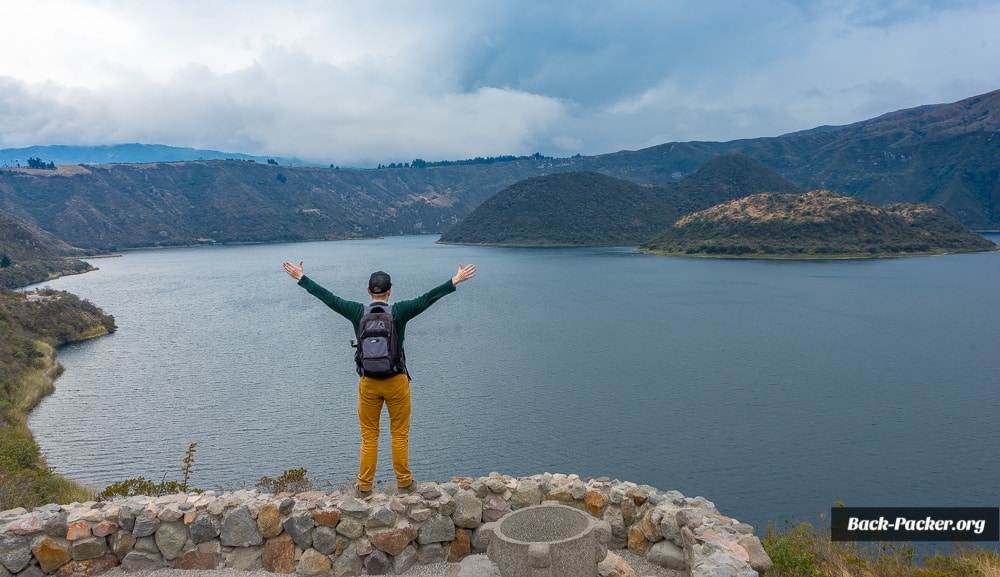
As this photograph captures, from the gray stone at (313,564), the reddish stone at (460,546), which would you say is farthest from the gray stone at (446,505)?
the gray stone at (313,564)

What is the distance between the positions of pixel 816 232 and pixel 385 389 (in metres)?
123

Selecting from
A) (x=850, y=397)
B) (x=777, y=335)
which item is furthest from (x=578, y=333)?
(x=850, y=397)

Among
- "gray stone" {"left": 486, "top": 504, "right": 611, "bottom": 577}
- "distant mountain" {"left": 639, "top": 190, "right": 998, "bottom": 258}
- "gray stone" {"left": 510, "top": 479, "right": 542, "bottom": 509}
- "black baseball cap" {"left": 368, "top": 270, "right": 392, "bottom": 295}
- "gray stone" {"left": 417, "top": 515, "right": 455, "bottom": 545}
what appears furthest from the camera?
"distant mountain" {"left": 639, "top": 190, "right": 998, "bottom": 258}

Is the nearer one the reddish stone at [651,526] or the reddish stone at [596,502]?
the reddish stone at [651,526]

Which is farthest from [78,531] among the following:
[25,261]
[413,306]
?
[25,261]

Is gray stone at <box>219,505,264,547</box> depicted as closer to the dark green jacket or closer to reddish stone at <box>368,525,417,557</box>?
reddish stone at <box>368,525,417,557</box>

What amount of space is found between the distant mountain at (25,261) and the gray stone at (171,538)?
9131cm

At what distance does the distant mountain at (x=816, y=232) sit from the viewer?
362 feet

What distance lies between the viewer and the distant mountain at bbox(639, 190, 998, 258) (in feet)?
362

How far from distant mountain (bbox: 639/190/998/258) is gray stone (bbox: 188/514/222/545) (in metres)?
116

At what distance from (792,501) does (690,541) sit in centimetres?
1436

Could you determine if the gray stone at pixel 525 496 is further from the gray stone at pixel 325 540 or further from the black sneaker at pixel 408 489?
the gray stone at pixel 325 540

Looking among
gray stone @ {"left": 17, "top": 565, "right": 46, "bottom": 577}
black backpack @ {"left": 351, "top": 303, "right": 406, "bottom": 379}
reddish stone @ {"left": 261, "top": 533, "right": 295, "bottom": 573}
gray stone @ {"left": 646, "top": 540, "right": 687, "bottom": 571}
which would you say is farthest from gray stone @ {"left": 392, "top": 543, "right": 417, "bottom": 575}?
gray stone @ {"left": 17, "top": 565, "right": 46, "bottom": 577}

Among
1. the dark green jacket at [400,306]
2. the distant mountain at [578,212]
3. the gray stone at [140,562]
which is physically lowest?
the gray stone at [140,562]
